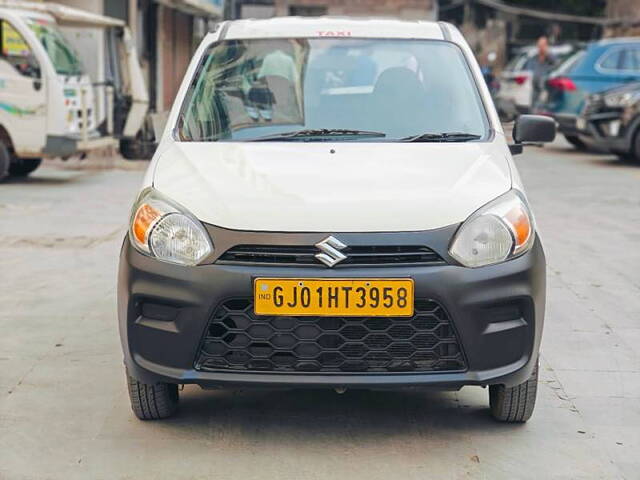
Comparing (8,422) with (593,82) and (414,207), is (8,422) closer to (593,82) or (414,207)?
(414,207)

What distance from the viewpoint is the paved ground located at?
4.25 m

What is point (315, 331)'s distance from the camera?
4227mm

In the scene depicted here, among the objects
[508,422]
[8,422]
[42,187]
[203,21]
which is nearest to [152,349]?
[8,422]

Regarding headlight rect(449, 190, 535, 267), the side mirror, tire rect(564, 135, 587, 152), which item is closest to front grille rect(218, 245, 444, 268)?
headlight rect(449, 190, 535, 267)

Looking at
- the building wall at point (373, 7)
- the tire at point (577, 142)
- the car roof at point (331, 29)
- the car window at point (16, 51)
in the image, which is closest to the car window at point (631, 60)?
the tire at point (577, 142)

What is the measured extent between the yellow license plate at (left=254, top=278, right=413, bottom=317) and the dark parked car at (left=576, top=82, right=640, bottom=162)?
12924 millimetres

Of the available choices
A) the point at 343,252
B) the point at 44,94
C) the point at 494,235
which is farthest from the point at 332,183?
the point at 44,94

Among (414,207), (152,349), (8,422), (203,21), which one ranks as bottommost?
(203,21)

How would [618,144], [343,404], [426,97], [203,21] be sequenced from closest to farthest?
[343,404], [426,97], [618,144], [203,21]

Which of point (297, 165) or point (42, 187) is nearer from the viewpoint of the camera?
point (297, 165)

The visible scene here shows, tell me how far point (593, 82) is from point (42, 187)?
29.7 ft

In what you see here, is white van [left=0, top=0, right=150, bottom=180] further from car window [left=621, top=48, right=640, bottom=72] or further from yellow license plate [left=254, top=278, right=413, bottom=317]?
yellow license plate [left=254, top=278, right=413, bottom=317]

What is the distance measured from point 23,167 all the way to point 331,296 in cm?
1103

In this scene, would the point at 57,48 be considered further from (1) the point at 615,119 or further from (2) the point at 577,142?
(2) the point at 577,142
